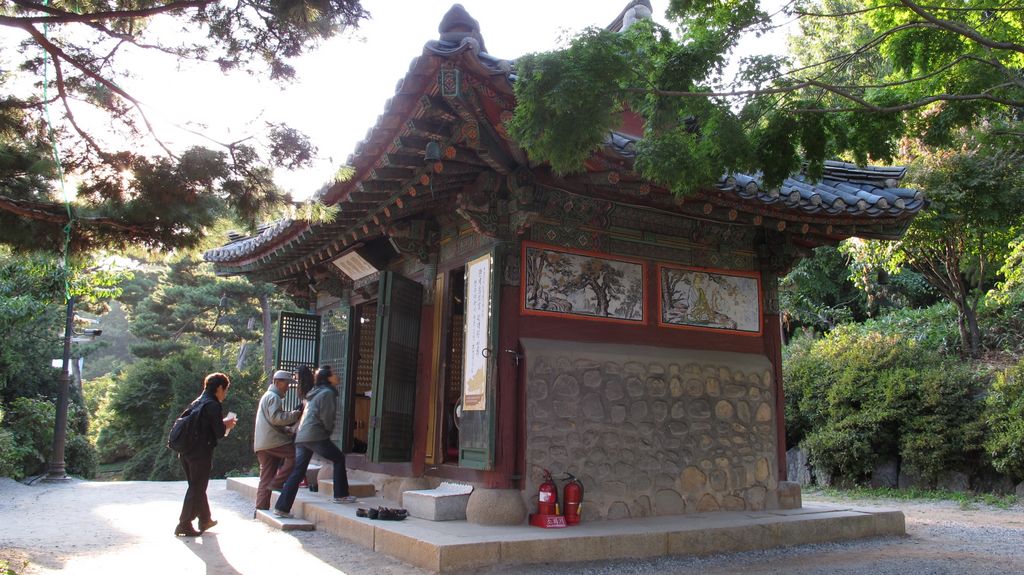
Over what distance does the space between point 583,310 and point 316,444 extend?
9.47 feet

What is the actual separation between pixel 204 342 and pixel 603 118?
3498 cm

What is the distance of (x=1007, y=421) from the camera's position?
9.72 m

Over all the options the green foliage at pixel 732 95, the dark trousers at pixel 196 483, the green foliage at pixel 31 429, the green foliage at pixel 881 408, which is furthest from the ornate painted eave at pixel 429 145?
the green foliage at pixel 31 429

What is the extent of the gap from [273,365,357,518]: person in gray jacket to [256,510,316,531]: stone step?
10 centimetres

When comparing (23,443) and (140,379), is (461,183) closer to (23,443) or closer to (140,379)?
(23,443)

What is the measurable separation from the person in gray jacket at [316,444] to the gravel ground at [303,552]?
1.33ft

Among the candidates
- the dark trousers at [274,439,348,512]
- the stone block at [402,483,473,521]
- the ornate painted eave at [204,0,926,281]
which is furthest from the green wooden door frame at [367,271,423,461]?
the stone block at [402,483,473,521]

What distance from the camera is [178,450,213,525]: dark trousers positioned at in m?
6.19

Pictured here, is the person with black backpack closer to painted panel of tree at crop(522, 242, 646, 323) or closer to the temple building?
the temple building

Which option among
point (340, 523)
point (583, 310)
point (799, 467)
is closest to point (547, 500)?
point (583, 310)

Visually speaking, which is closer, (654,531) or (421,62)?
(421,62)

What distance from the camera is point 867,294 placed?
1720cm

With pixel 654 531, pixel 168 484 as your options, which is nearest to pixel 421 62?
pixel 654 531

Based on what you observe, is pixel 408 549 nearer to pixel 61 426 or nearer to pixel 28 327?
pixel 61 426
